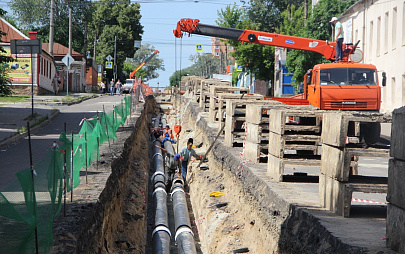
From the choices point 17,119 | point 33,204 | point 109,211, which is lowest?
point 109,211

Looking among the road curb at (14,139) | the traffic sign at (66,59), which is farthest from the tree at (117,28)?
the road curb at (14,139)

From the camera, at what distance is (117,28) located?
75.9 meters

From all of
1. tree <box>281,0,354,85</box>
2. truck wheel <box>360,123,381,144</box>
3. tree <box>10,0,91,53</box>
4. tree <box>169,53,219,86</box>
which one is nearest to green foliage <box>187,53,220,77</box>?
tree <box>169,53,219,86</box>

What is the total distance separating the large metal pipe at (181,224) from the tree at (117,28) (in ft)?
195

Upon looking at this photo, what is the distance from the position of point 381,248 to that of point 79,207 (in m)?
4.78

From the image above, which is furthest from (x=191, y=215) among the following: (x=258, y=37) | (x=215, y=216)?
(x=258, y=37)

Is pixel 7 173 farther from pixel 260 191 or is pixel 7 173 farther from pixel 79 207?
pixel 260 191

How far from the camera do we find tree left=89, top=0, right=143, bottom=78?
7625 centimetres

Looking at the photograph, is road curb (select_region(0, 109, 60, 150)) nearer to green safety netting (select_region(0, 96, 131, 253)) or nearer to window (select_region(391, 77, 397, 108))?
green safety netting (select_region(0, 96, 131, 253))

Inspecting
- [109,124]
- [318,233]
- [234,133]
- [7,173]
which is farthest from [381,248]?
[109,124]

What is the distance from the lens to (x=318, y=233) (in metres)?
7.29

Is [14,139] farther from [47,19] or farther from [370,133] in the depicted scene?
[47,19]

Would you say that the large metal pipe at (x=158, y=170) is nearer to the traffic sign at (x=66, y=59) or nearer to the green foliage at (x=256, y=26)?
the traffic sign at (x=66, y=59)

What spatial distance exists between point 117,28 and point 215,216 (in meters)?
65.2
